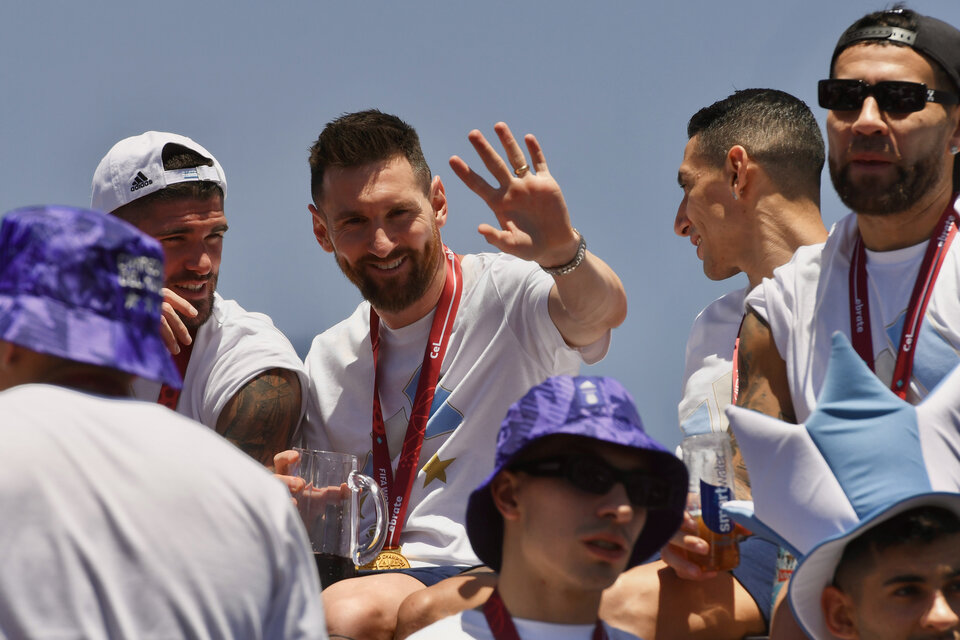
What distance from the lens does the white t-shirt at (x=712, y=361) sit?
19.1 feet

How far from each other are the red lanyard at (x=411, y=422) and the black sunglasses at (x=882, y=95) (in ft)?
6.58

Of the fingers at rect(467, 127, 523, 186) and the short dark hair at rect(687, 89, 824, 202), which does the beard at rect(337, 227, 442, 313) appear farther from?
the short dark hair at rect(687, 89, 824, 202)

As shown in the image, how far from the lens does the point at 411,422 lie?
5742mm

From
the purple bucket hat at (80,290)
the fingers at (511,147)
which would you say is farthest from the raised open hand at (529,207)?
the purple bucket hat at (80,290)

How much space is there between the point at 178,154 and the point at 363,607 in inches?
113

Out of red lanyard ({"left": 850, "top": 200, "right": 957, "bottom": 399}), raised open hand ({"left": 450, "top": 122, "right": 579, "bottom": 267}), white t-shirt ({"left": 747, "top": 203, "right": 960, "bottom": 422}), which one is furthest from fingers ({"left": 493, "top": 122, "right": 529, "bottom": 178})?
red lanyard ({"left": 850, "top": 200, "right": 957, "bottom": 399})

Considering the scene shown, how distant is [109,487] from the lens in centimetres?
237

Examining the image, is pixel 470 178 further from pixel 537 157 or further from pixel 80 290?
pixel 80 290

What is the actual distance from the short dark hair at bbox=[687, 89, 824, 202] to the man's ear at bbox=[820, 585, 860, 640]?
3241mm

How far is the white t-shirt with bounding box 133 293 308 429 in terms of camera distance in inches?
229

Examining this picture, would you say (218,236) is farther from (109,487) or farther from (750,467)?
(109,487)

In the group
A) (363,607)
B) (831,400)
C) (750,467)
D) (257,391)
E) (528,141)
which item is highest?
(528,141)

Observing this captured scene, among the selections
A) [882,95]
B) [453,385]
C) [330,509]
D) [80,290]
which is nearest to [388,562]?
[330,509]

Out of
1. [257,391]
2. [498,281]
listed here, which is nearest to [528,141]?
[498,281]
